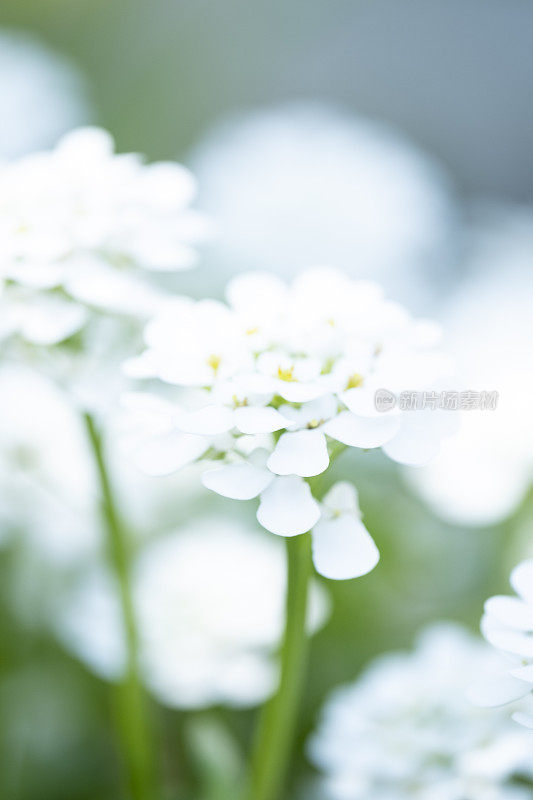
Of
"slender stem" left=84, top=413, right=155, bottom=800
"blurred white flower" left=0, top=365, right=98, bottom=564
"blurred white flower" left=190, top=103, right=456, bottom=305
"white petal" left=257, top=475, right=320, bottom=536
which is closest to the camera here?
"white petal" left=257, top=475, right=320, bottom=536

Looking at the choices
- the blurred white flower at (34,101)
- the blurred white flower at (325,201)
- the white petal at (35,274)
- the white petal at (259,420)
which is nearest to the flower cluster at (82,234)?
the white petal at (35,274)

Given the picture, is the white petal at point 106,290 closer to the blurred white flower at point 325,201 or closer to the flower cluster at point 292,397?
the flower cluster at point 292,397

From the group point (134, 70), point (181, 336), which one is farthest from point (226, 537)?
point (134, 70)

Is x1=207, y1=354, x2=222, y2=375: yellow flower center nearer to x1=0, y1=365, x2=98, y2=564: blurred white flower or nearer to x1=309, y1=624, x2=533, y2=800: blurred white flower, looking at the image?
x1=309, y1=624, x2=533, y2=800: blurred white flower

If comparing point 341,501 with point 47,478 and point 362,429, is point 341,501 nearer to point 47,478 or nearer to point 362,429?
point 362,429

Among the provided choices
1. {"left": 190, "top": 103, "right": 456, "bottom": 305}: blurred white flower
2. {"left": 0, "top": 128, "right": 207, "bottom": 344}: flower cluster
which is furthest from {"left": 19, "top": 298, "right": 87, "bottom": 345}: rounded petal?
{"left": 190, "top": 103, "right": 456, "bottom": 305}: blurred white flower

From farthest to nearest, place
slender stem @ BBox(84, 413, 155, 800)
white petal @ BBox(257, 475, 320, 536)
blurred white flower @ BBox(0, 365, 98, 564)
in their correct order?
blurred white flower @ BBox(0, 365, 98, 564), slender stem @ BBox(84, 413, 155, 800), white petal @ BBox(257, 475, 320, 536)
